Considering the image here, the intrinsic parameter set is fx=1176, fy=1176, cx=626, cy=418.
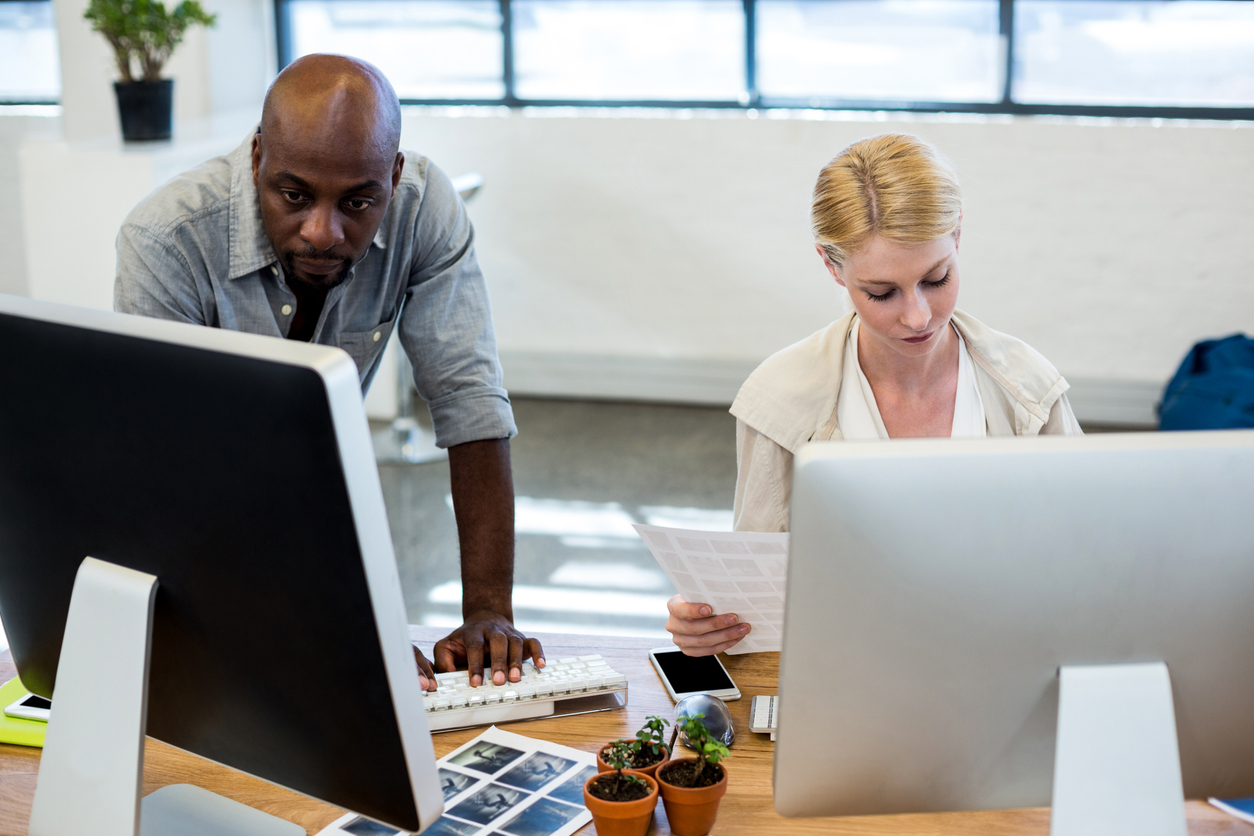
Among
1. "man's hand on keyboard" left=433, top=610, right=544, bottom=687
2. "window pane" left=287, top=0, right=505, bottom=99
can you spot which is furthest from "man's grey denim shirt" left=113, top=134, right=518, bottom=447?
"window pane" left=287, top=0, right=505, bottom=99

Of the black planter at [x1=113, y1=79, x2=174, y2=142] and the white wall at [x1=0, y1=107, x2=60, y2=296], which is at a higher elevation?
the black planter at [x1=113, y1=79, x2=174, y2=142]

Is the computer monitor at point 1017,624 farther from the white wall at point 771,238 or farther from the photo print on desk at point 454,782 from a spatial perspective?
the white wall at point 771,238

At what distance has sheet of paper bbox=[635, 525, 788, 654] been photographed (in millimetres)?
1081

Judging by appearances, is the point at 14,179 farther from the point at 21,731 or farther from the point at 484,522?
the point at 21,731

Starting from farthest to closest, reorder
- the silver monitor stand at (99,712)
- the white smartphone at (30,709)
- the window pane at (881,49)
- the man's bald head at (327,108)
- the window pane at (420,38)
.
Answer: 1. the window pane at (420,38)
2. the window pane at (881,49)
3. the man's bald head at (327,108)
4. the white smartphone at (30,709)
5. the silver monitor stand at (99,712)

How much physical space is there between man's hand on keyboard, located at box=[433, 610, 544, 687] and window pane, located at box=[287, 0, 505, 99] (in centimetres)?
363

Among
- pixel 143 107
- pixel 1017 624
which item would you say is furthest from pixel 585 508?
pixel 1017 624

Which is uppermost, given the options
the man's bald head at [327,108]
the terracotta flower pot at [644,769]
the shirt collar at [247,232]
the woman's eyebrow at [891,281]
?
the man's bald head at [327,108]

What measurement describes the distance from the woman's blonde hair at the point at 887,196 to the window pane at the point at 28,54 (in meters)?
4.93

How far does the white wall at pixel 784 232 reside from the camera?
402 cm

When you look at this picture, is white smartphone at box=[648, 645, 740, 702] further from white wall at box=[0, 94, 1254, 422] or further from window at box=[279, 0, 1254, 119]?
window at box=[279, 0, 1254, 119]

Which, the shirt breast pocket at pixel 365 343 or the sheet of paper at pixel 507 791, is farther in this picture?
the shirt breast pocket at pixel 365 343

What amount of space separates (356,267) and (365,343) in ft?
0.40

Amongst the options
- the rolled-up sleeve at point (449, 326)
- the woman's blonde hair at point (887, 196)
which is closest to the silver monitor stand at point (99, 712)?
Result: the rolled-up sleeve at point (449, 326)
